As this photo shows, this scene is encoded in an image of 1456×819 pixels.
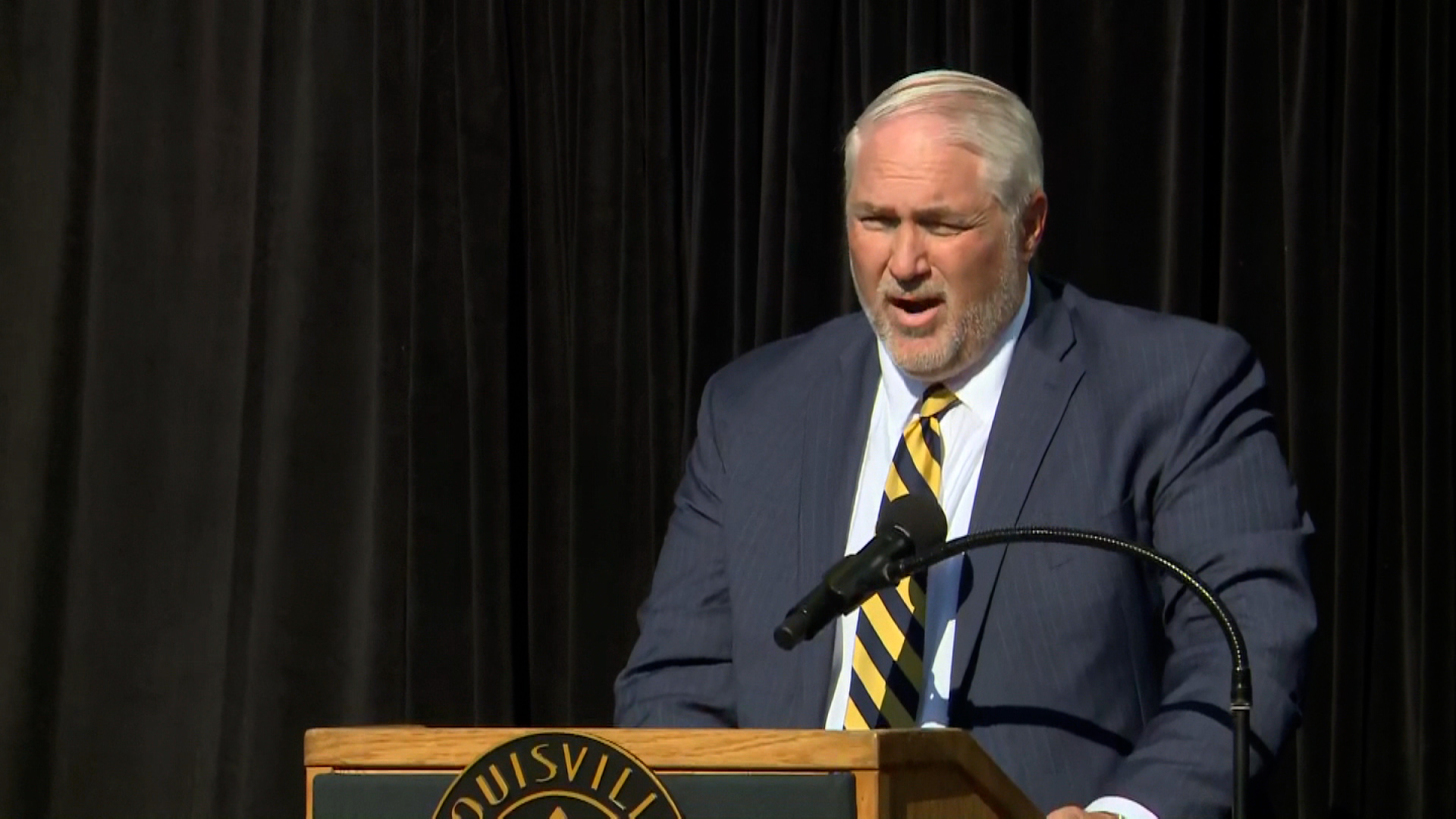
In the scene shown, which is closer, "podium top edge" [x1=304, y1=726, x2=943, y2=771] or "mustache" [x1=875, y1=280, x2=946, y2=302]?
"podium top edge" [x1=304, y1=726, x2=943, y2=771]

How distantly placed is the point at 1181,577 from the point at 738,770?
0.60 metres

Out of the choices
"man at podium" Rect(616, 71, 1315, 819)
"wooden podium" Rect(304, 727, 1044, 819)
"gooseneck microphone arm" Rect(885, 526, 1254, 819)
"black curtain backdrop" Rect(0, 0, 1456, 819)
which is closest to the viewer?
"wooden podium" Rect(304, 727, 1044, 819)

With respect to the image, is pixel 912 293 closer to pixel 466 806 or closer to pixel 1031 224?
pixel 1031 224

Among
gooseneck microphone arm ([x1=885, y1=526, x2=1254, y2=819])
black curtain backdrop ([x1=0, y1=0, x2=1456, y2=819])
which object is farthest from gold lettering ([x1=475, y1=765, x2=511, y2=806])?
black curtain backdrop ([x1=0, y1=0, x2=1456, y2=819])

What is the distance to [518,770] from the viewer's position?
177 cm

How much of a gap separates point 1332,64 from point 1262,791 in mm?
1329

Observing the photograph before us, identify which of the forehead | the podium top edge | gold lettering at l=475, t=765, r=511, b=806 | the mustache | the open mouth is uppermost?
the forehead

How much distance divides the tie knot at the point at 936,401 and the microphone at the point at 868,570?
1.93ft

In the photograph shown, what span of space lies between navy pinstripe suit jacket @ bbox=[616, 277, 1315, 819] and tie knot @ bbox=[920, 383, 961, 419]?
0.09 meters

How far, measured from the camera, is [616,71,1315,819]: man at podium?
253 centimetres

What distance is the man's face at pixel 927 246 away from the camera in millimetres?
→ 2682

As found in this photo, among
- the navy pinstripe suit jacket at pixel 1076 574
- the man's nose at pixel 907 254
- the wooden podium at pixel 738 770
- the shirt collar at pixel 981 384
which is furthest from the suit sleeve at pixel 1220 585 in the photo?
the wooden podium at pixel 738 770

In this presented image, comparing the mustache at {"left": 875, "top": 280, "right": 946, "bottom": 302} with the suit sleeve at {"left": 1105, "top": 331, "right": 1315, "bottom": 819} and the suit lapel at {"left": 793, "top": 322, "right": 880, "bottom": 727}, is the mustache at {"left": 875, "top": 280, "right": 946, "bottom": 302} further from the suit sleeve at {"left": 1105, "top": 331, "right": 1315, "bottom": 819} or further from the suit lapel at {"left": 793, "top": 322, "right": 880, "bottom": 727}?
the suit sleeve at {"left": 1105, "top": 331, "right": 1315, "bottom": 819}

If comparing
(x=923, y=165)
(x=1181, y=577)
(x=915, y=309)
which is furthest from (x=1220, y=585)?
(x=923, y=165)
